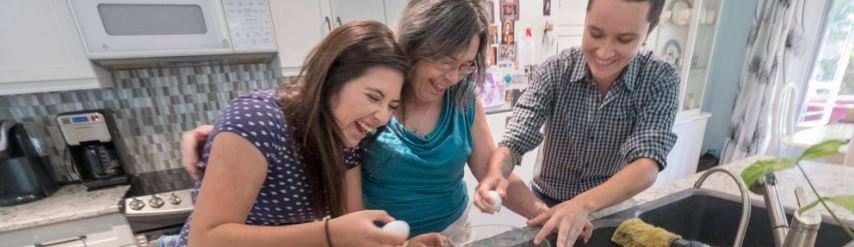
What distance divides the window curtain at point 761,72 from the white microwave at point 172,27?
2845mm

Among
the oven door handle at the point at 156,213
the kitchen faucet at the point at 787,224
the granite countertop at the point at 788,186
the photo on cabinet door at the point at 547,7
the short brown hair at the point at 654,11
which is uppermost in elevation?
the short brown hair at the point at 654,11

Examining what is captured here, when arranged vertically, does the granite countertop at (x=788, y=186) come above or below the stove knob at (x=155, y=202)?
above

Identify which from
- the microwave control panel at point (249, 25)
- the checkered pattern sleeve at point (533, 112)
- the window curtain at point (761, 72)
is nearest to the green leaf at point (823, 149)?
the checkered pattern sleeve at point (533, 112)

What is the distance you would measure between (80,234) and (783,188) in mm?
2244

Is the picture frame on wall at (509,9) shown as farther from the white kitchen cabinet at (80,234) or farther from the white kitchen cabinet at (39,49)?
the white kitchen cabinet at (80,234)

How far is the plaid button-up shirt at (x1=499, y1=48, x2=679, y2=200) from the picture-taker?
0.83 m

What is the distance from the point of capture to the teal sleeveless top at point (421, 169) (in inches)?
31.9

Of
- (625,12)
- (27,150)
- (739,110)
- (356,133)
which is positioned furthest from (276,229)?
(739,110)

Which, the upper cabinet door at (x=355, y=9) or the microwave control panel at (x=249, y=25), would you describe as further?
the upper cabinet door at (x=355, y=9)

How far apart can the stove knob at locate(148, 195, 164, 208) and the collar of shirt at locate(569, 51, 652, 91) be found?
1.50 meters

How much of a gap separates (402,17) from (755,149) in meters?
2.98

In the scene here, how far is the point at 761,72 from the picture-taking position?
2.35 metres

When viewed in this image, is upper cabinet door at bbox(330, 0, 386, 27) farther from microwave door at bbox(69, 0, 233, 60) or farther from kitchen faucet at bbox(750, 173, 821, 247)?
kitchen faucet at bbox(750, 173, 821, 247)

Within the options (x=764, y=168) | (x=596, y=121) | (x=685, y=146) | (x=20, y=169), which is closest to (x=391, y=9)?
(x=596, y=121)
